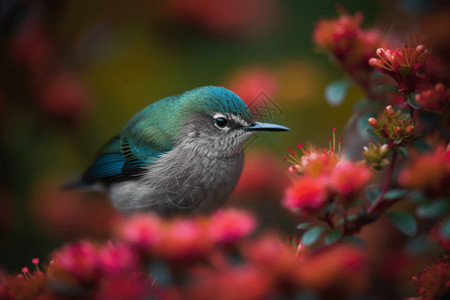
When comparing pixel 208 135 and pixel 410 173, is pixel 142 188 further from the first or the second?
pixel 410 173

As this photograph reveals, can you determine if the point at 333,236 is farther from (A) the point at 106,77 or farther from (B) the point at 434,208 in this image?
(A) the point at 106,77

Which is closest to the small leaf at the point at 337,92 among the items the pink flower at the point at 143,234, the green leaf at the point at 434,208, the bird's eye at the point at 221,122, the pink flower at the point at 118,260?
the bird's eye at the point at 221,122

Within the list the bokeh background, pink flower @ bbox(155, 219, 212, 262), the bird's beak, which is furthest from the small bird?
pink flower @ bbox(155, 219, 212, 262)

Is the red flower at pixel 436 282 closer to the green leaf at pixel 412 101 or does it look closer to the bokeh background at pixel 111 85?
the green leaf at pixel 412 101

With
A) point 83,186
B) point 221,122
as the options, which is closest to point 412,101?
point 221,122

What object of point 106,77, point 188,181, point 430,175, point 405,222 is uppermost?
point 106,77
